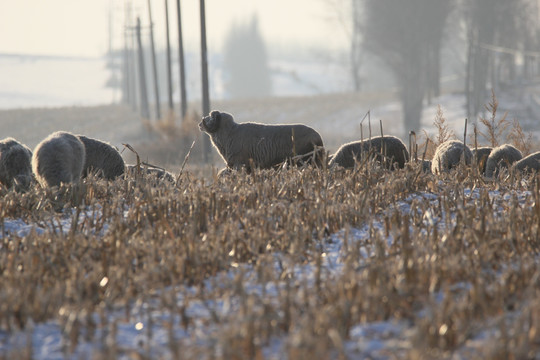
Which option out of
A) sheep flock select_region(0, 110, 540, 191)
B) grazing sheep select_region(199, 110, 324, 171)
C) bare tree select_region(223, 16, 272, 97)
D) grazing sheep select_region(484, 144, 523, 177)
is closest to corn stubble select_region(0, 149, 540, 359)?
sheep flock select_region(0, 110, 540, 191)

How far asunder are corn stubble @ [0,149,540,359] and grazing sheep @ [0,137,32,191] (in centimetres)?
167

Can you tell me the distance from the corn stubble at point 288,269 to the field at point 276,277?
0.01m

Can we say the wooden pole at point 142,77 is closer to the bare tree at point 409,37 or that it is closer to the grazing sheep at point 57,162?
the bare tree at point 409,37

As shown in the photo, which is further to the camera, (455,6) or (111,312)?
(455,6)

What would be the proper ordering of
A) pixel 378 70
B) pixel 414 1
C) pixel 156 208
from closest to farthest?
pixel 156 208 → pixel 414 1 → pixel 378 70

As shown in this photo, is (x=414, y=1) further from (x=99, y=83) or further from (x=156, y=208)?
(x=99, y=83)

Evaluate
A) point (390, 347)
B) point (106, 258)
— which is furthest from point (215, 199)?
point (390, 347)

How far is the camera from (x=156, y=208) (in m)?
5.38

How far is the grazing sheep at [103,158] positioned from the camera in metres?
8.88

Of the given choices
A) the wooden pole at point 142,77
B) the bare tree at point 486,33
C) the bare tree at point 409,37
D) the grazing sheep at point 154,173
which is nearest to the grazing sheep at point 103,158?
the grazing sheep at point 154,173

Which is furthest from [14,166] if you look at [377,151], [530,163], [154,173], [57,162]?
[530,163]

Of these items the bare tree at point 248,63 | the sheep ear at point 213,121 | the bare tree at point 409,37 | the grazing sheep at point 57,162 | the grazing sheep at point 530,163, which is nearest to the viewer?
the grazing sheep at point 57,162

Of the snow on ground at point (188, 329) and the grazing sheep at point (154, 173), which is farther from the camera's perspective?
the grazing sheep at point (154, 173)

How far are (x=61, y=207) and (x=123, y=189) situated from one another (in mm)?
695
